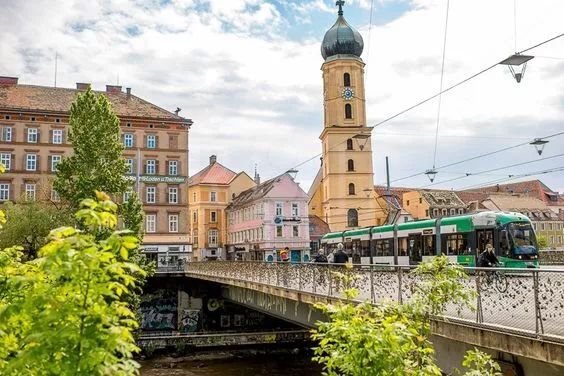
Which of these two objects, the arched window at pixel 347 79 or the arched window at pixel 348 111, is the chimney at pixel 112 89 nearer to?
the arched window at pixel 347 79

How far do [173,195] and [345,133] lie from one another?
2371 cm

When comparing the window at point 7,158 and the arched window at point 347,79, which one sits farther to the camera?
the arched window at point 347,79

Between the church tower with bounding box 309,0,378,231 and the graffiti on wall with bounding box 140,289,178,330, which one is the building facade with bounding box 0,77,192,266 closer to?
→ the graffiti on wall with bounding box 140,289,178,330

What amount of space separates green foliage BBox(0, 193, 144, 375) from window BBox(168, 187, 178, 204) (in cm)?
5870

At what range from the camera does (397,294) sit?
49.4ft

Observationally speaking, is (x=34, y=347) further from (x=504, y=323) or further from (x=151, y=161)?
(x=151, y=161)

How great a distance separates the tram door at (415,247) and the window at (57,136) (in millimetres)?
40877

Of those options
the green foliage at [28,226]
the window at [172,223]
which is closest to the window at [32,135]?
the window at [172,223]


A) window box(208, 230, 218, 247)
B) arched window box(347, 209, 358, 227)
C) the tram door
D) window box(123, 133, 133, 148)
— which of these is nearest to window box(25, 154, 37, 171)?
window box(123, 133, 133, 148)

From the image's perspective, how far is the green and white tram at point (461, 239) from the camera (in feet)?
81.6

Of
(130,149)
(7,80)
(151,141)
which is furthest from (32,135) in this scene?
(151,141)

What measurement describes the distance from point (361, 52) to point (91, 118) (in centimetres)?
4829

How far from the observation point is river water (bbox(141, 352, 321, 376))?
35.1 meters

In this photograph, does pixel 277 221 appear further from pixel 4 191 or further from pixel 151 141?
pixel 4 191
